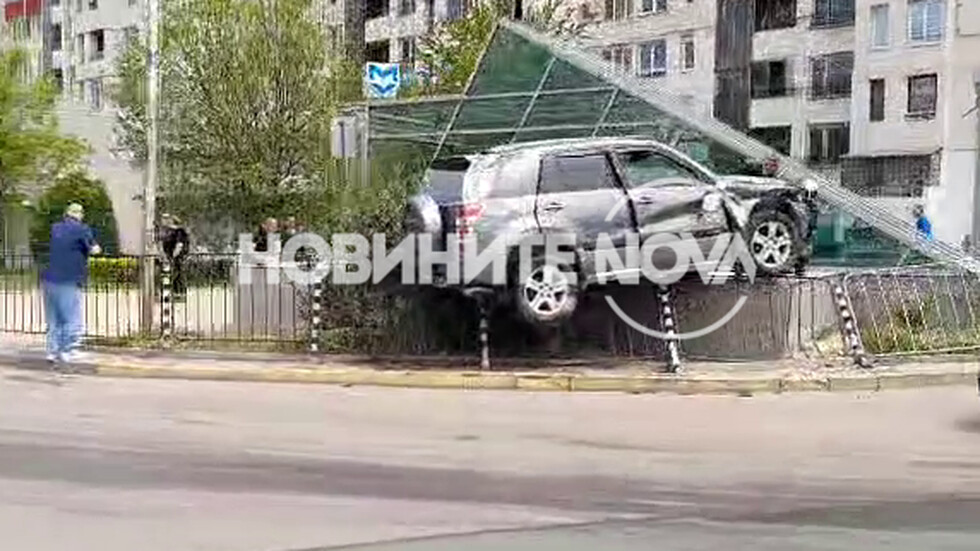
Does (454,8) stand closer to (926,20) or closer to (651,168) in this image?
(926,20)

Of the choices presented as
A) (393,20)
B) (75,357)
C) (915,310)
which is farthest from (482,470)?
(393,20)

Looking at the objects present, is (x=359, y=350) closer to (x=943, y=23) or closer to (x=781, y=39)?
(x=943, y=23)

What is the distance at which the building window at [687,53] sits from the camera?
4891 centimetres

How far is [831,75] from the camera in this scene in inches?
1763

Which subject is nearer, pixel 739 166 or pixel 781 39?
pixel 739 166

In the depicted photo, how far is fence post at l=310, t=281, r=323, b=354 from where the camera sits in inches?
601

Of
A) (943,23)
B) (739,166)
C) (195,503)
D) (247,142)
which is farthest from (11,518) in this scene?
(943,23)

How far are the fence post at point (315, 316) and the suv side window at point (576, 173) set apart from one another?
2.80 m

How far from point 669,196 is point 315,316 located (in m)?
4.20

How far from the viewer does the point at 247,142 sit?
1174 inches

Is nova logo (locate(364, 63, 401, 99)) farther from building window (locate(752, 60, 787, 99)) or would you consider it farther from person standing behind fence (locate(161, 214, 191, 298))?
building window (locate(752, 60, 787, 99))

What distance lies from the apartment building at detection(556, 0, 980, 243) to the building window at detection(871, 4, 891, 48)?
31 millimetres

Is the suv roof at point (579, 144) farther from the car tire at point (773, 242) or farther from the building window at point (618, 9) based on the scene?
the building window at point (618, 9)

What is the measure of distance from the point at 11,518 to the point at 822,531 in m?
4.39
